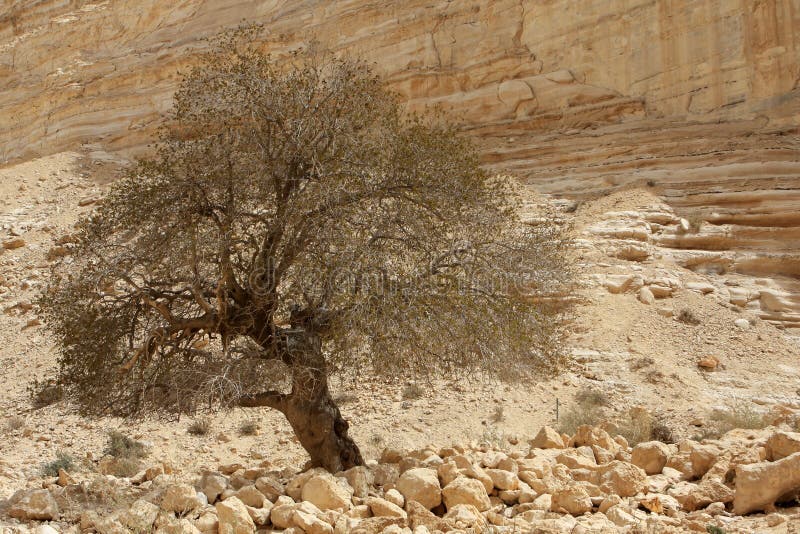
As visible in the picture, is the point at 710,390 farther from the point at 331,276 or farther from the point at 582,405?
the point at 331,276

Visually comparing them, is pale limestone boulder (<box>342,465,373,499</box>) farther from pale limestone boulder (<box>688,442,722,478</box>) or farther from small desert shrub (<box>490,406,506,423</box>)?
small desert shrub (<box>490,406,506,423</box>)

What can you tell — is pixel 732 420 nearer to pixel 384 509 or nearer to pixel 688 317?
pixel 688 317

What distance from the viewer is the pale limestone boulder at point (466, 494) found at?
6.36 m

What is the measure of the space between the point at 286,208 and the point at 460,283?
1923mm

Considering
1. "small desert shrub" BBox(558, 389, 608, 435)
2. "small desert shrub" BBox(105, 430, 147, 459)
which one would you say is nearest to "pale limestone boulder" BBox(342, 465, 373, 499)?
"small desert shrub" BBox(558, 389, 608, 435)

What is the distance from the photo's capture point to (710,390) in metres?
12.7

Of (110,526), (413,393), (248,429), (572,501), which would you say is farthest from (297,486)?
(413,393)

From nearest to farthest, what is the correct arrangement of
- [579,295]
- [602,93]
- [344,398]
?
[344,398], [579,295], [602,93]

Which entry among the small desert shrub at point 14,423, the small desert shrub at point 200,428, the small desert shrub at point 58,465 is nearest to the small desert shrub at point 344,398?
the small desert shrub at point 200,428

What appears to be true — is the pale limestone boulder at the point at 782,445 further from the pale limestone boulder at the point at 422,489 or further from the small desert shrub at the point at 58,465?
the small desert shrub at the point at 58,465

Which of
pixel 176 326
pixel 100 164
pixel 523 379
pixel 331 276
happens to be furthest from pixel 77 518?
pixel 100 164

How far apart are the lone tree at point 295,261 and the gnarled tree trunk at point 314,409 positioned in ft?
0.05

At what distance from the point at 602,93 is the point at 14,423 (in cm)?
1645

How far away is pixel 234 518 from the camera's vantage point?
19.2 feet
